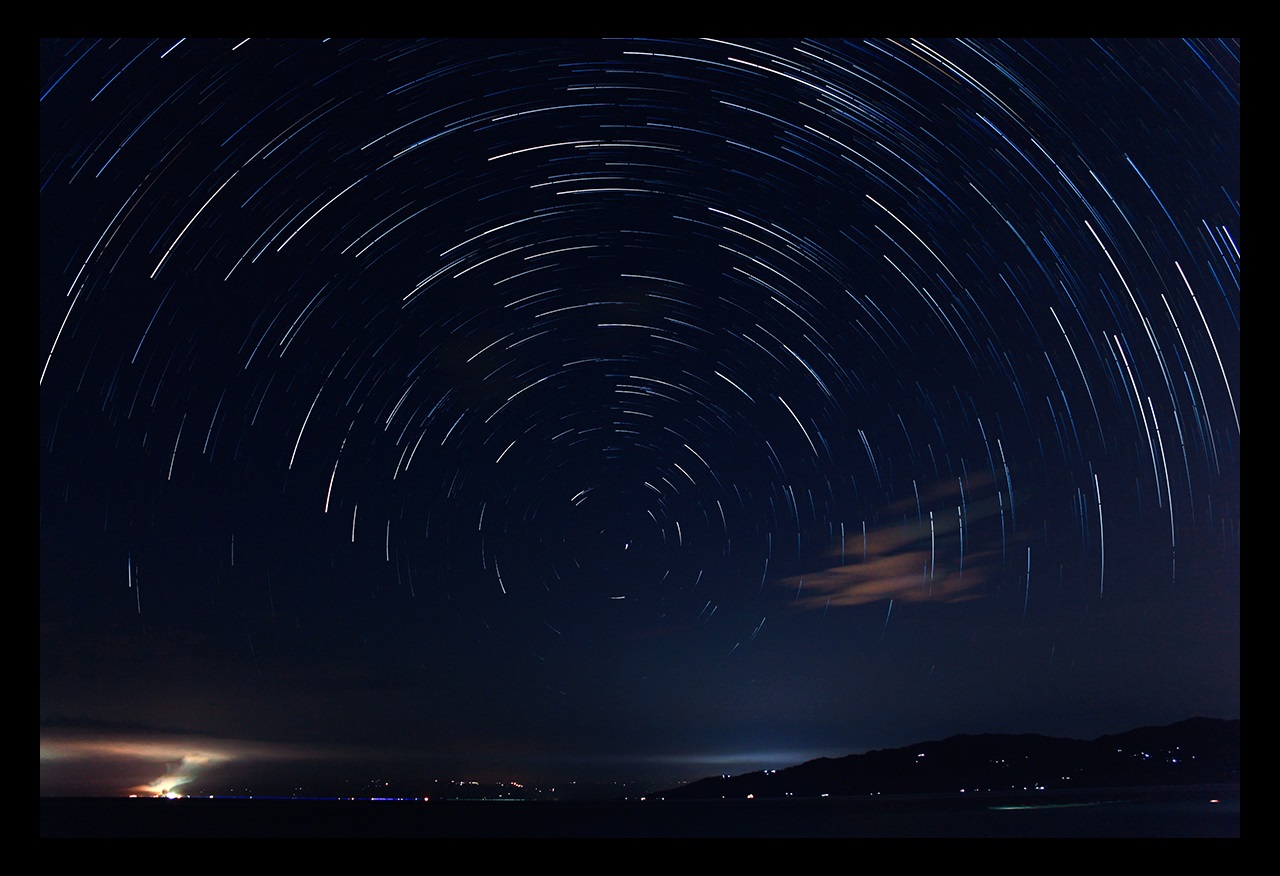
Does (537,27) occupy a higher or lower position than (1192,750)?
higher

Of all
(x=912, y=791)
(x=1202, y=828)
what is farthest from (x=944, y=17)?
(x=912, y=791)

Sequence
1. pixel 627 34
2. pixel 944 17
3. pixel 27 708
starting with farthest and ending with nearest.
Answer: pixel 627 34 < pixel 944 17 < pixel 27 708

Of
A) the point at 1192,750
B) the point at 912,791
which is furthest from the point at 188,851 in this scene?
the point at 1192,750

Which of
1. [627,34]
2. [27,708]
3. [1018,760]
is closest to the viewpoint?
[27,708]

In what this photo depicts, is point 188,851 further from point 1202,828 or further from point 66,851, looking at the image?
point 1202,828

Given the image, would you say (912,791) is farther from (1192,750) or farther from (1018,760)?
(1192,750)

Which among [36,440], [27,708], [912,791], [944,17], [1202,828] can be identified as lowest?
[912,791]

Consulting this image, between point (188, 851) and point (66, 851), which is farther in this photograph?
point (188, 851)

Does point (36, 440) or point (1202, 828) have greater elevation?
point (36, 440)

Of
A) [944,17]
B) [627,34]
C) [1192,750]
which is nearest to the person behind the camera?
[944,17]
